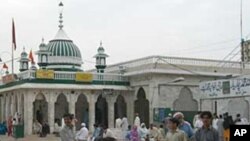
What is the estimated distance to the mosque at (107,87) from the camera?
106 ft

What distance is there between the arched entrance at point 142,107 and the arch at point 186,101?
258 cm

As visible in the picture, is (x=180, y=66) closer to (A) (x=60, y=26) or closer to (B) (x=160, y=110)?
(B) (x=160, y=110)

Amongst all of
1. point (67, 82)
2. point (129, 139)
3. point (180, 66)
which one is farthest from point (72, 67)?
point (129, 139)

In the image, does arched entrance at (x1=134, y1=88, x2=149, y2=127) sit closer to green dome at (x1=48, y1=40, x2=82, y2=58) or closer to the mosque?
the mosque

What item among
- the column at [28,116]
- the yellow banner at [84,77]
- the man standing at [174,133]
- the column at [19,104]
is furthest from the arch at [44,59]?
the man standing at [174,133]

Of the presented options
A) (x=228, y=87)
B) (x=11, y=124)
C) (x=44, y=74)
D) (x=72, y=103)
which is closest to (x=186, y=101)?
(x=72, y=103)

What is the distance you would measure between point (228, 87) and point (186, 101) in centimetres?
1143

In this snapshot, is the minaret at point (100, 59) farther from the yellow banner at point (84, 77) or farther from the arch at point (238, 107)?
the arch at point (238, 107)

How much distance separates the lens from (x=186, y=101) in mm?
33500

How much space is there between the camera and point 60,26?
40750mm

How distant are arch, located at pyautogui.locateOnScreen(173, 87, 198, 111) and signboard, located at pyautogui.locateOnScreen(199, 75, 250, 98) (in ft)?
30.2

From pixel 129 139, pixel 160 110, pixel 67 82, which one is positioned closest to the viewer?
pixel 129 139

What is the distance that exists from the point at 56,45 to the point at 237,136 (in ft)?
117

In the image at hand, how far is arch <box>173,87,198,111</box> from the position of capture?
33097 mm
